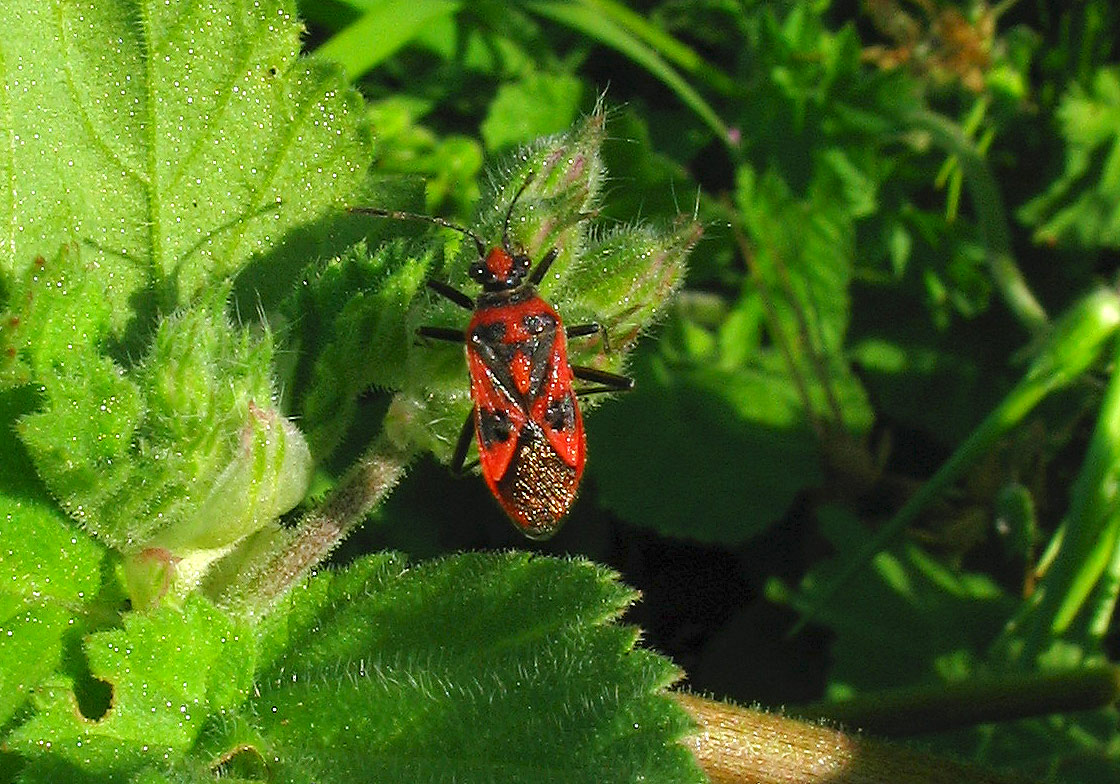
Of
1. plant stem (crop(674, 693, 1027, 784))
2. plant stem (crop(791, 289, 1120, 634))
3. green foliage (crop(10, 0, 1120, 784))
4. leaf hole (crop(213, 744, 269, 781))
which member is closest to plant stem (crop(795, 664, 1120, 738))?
green foliage (crop(10, 0, 1120, 784))

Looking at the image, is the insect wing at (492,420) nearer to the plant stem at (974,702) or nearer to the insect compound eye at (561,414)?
the insect compound eye at (561,414)

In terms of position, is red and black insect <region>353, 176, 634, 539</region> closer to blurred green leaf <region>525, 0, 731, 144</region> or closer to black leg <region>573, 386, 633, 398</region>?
black leg <region>573, 386, 633, 398</region>

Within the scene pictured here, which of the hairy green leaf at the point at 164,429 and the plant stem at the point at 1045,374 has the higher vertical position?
the plant stem at the point at 1045,374

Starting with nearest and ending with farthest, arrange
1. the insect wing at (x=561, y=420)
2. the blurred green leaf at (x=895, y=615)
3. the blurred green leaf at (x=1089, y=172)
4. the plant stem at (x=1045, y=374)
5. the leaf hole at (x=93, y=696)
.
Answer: the leaf hole at (x=93, y=696) → the insect wing at (x=561, y=420) → the plant stem at (x=1045, y=374) → the blurred green leaf at (x=895, y=615) → the blurred green leaf at (x=1089, y=172)

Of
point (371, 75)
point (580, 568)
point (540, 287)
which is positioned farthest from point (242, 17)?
point (371, 75)

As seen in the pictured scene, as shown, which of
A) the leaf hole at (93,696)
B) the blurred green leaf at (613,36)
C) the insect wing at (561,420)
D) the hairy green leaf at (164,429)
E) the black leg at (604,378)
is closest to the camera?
the hairy green leaf at (164,429)

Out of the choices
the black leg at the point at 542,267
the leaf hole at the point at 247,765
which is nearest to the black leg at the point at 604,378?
the black leg at the point at 542,267

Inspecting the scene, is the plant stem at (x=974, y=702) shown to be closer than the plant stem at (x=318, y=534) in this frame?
No
